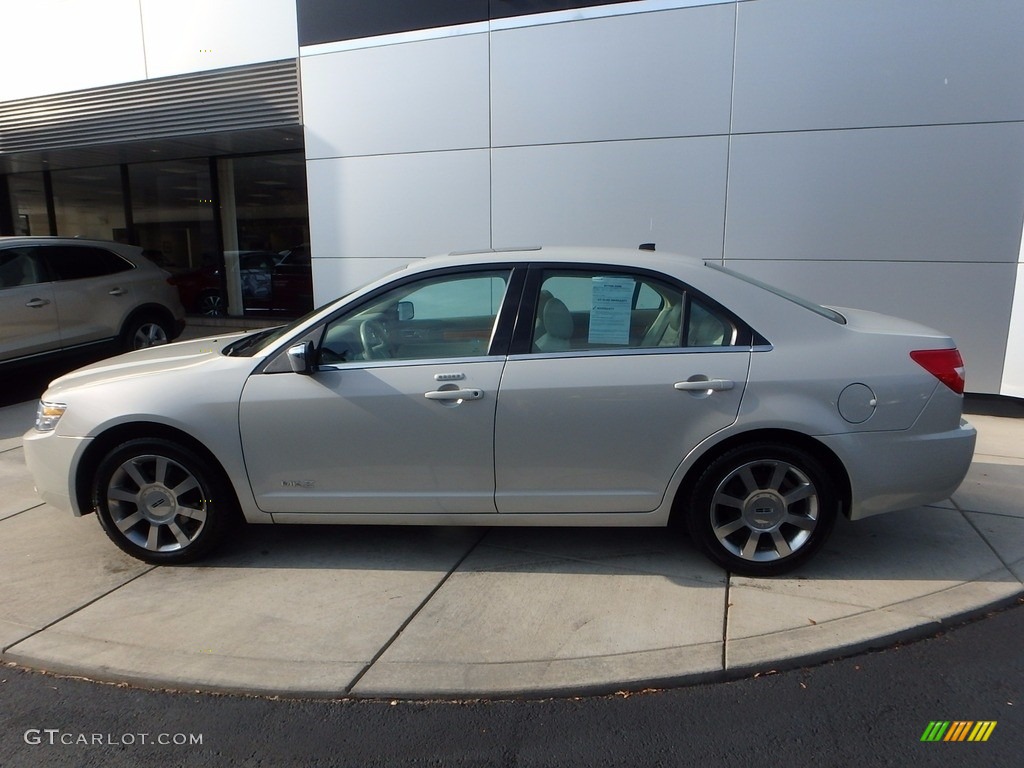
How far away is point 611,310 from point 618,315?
0.04 m

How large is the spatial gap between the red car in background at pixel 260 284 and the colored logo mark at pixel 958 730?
1116cm

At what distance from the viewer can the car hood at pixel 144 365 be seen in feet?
13.1

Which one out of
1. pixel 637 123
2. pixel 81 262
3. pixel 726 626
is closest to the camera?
pixel 726 626

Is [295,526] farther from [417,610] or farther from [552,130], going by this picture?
[552,130]

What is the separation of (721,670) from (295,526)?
8.81ft

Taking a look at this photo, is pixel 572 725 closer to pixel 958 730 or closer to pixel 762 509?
pixel 958 730

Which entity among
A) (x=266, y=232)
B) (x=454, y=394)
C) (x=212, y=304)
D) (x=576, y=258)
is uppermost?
(x=266, y=232)

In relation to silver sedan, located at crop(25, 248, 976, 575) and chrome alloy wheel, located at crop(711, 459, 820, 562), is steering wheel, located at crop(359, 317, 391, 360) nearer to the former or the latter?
silver sedan, located at crop(25, 248, 976, 575)

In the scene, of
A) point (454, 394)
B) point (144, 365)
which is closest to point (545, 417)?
point (454, 394)

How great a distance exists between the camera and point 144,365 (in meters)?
4.13

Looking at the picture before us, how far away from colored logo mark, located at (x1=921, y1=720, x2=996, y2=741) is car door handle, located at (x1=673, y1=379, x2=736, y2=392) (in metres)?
1.56

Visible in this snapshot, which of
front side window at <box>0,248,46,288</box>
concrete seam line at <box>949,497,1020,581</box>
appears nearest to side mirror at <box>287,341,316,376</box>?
concrete seam line at <box>949,497,1020,581</box>

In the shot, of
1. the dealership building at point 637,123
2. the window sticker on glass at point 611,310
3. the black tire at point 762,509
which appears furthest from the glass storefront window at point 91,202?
the black tire at point 762,509

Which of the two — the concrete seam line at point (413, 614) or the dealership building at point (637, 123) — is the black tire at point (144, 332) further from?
the concrete seam line at point (413, 614)
